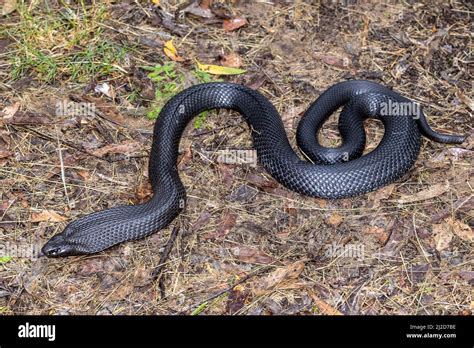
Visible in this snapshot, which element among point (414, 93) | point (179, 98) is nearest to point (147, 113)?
point (179, 98)

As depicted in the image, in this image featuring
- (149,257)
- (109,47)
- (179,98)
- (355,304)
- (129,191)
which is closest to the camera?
(355,304)

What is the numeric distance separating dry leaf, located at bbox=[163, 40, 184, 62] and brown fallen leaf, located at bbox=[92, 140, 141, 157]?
5.73ft

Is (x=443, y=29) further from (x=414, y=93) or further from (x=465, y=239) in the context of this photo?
(x=465, y=239)

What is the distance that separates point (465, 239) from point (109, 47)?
5.72 m

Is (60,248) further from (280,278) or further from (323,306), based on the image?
(323,306)

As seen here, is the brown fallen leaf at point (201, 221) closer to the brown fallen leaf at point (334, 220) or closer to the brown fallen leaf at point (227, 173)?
the brown fallen leaf at point (227, 173)

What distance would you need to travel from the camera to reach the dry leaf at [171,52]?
9.42 meters

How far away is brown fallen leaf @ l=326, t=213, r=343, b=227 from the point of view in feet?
24.4

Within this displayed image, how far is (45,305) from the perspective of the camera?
666 cm

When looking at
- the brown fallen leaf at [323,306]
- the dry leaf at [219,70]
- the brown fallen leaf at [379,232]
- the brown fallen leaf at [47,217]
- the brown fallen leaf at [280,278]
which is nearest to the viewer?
the brown fallen leaf at [323,306]

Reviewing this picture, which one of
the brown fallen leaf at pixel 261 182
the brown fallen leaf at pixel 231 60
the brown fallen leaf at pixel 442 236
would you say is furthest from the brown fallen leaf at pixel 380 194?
the brown fallen leaf at pixel 231 60

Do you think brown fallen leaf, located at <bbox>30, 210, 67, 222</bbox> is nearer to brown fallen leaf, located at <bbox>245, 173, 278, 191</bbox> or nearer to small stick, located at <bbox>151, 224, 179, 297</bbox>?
small stick, located at <bbox>151, 224, 179, 297</bbox>

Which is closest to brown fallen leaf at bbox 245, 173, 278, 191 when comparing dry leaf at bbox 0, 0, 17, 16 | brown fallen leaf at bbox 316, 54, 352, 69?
brown fallen leaf at bbox 316, 54, 352, 69

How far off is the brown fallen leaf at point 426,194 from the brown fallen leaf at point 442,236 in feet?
1.47
